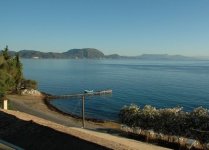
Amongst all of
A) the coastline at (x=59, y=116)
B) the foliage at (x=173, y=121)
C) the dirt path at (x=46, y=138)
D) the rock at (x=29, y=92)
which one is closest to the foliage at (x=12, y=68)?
the rock at (x=29, y=92)

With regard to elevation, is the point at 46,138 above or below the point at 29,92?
above

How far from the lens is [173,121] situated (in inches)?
1666

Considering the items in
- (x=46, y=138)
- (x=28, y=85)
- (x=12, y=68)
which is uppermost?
(x=12, y=68)

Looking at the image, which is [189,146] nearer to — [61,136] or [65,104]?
[61,136]

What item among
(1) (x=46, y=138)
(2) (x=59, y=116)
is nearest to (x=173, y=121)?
(1) (x=46, y=138)

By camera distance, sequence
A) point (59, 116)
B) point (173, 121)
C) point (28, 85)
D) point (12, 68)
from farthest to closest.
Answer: point (28, 85), point (12, 68), point (59, 116), point (173, 121)

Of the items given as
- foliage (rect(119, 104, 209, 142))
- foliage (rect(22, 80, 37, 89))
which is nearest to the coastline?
foliage (rect(119, 104, 209, 142))

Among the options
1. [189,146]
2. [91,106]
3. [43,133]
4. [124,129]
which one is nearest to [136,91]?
[91,106]

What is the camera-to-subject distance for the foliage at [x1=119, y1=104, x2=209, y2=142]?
1580 inches

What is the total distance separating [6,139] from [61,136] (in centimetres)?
403

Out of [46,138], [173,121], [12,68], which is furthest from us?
[12,68]

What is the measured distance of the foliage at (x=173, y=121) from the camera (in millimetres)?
40122

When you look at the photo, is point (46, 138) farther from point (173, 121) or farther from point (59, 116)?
point (59, 116)

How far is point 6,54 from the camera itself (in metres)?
83.2
